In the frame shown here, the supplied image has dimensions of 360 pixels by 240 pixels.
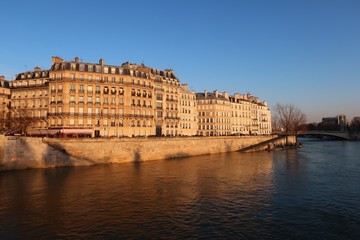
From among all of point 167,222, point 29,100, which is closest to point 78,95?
point 29,100

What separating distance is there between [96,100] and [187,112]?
33.3 m

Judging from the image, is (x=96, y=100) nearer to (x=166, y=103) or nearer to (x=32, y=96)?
(x=32, y=96)

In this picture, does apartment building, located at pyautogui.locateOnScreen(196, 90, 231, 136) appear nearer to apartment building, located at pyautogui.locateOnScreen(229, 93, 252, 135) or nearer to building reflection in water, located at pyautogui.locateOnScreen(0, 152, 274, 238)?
apartment building, located at pyautogui.locateOnScreen(229, 93, 252, 135)

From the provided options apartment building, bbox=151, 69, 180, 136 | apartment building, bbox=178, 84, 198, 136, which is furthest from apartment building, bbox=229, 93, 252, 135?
apartment building, bbox=151, 69, 180, 136

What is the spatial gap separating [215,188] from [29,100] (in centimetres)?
5398

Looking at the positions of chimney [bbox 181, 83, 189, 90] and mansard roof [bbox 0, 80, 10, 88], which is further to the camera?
chimney [bbox 181, 83, 189, 90]

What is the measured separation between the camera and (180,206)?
23.1 metres

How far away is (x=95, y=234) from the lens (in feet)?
56.3

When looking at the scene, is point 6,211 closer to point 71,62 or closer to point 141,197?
point 141,197

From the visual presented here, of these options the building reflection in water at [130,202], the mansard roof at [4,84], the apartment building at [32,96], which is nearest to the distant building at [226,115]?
the apartment building at [32,96]

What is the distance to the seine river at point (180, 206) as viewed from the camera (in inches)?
692

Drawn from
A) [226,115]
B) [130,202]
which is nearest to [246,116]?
[226,115]

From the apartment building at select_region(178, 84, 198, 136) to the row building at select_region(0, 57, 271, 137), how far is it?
1.14 meters

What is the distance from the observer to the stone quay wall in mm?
40656
